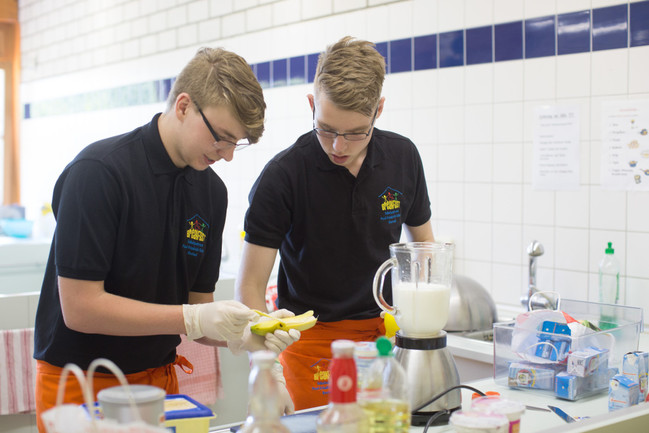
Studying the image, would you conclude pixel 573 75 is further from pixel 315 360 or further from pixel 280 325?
pixel 280 325

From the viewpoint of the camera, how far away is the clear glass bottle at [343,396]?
1.14 metres

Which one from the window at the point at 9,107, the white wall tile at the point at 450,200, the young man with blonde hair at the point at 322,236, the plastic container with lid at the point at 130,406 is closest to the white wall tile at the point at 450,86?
the white wall tile at the point at 450,200

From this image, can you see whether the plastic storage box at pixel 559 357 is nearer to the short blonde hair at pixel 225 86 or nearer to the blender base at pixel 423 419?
the blender base at pixel 423 419

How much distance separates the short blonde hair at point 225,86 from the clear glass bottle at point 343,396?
2.51ft

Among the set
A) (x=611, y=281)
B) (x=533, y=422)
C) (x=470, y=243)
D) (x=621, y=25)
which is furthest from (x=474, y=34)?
(x=533, y=422)

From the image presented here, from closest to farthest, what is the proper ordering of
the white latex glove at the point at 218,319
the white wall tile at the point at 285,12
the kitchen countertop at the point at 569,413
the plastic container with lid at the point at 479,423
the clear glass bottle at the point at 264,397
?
1. the clear glass bottle at the point at 264,397
2. the plastic container with lid at the point at 479,423
3. the kitchen countertop at the point at 569,413
4. the white latex glove at the point at 218,319
5. the white wall tile at the point at 285,12

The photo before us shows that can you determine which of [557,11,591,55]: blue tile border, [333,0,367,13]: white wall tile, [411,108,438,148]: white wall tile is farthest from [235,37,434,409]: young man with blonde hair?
[333,0,367,13]: white wall tile

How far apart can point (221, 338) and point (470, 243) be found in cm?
191

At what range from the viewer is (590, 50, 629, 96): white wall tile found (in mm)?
2789

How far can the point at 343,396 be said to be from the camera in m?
1.15

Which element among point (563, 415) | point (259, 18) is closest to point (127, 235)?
point (563, 415)

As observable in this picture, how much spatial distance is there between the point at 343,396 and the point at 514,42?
2389 mm

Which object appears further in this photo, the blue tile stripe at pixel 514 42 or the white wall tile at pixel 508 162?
the white wall tile at pixel 508 162

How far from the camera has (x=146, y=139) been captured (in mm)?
1812
